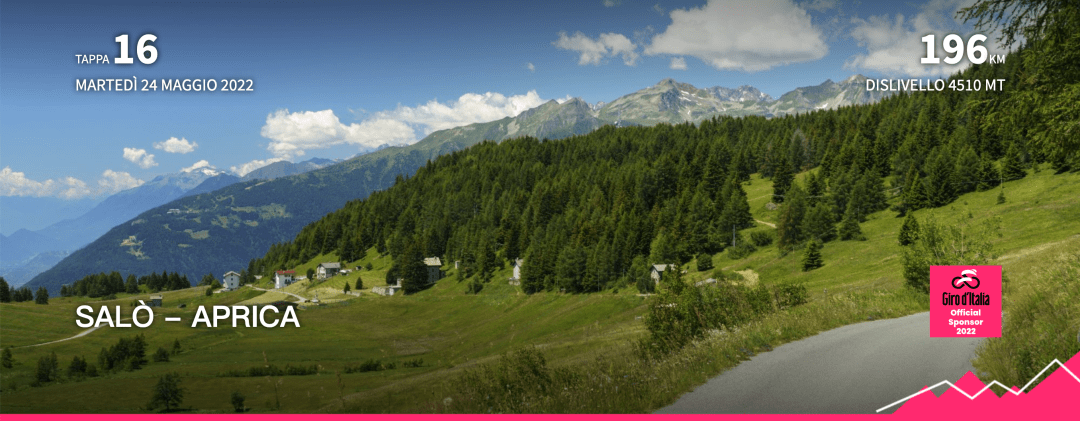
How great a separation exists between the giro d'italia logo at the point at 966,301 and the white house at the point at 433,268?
490 ft

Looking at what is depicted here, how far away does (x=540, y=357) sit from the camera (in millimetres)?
12883

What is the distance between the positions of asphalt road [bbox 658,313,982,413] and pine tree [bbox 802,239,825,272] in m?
79.7

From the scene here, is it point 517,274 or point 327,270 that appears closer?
point 517,274

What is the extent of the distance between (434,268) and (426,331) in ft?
216

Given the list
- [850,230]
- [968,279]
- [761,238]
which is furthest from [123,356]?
[850,230]

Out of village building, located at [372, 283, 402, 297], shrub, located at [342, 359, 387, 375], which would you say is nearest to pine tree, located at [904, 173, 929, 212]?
shrub, located at [342, 359, 387, 375]

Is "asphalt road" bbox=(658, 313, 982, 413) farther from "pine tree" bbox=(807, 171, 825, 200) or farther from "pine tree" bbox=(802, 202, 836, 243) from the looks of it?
"pine tree" bbox=(807, 171, 825, 200)

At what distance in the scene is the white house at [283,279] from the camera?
175625mm

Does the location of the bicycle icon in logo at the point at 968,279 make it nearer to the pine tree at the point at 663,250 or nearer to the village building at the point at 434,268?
the pine tree at the point at 663,250

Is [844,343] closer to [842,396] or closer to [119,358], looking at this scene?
[842,396]

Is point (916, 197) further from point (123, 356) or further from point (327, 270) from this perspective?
point (327, 270)

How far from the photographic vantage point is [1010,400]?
8.43m

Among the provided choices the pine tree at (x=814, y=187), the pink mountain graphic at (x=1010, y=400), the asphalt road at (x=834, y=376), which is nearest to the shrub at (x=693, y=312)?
the asphalt road at (x=834, y=376)

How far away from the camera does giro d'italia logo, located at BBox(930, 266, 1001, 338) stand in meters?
11.9
